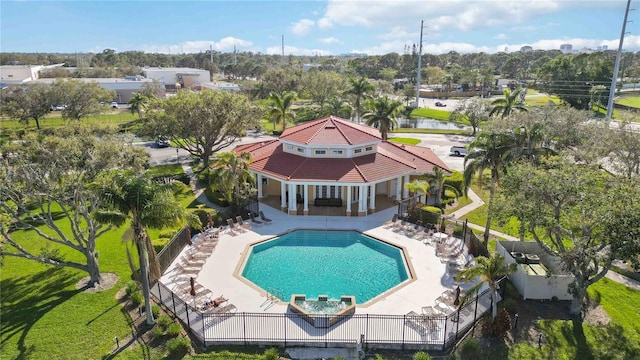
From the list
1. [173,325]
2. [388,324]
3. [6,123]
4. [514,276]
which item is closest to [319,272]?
[388,324]

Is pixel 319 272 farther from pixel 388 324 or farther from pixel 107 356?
pixel 107 356

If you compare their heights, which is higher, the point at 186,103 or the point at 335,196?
the point at 186,103

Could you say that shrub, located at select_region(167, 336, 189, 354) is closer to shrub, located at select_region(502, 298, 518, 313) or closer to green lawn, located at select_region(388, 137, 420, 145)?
shrub, located at select_region(502, 298, 518, 313)

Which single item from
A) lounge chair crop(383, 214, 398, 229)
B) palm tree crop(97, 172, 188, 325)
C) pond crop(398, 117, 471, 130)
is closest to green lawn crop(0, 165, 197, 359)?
palm tree crop(97, 172, 188, 325)

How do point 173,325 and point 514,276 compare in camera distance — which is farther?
point 514,276

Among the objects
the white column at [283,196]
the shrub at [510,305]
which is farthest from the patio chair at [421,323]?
the white column at [283,196]

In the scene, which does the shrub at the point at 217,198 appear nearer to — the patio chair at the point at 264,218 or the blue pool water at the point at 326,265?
the patio chair at the point at 264,218

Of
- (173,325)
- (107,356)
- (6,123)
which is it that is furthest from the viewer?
(6,123)
